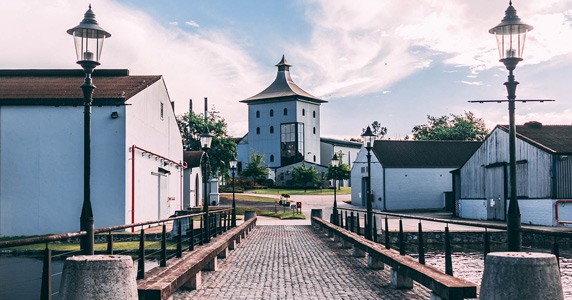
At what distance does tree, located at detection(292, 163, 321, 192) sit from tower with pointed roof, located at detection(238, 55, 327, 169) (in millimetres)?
9125

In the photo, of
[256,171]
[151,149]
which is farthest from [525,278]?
[256,171]

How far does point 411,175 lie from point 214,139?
1117 inches

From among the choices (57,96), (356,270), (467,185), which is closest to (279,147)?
(467,185)

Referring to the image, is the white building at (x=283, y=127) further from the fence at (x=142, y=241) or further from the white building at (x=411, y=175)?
the fence at (x=142, y=241)

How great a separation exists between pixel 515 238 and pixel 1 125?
26.0 m

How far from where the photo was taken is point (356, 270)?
13.3m

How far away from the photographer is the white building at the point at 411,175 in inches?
2032

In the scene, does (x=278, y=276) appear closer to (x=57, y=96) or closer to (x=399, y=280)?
(x=399, y=280)

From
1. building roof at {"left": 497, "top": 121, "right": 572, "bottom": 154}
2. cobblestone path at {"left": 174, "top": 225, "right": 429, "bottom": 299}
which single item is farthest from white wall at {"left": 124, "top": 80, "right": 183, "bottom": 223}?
building roof at {"left": 497, "top": 121, "right": 572, "bottom": 154}

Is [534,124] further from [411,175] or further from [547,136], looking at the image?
[411,175]

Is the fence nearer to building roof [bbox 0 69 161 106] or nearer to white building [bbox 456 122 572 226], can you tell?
building roof [bbox 0 69 161 106]

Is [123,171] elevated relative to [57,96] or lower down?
lower down

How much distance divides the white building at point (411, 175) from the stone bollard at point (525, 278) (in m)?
45.7

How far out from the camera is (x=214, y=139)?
73.1 metres
